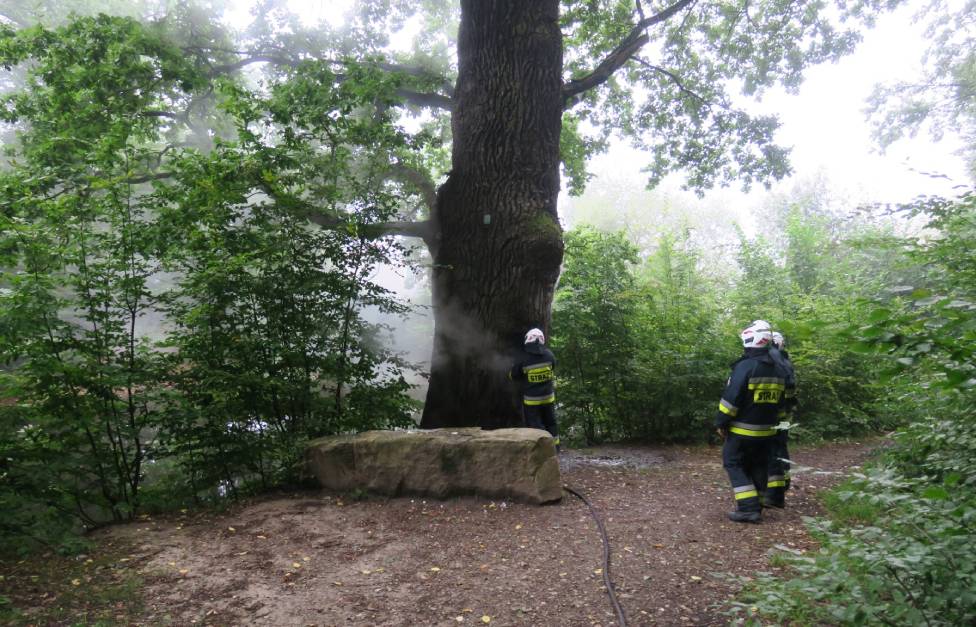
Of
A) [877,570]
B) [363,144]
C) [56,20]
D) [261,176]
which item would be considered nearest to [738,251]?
[363,144]

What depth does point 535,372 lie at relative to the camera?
7.27 metres

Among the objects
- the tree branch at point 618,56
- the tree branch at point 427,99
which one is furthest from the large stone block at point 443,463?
the tree branch at point 427,99

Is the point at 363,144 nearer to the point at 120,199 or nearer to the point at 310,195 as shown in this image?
the point at 310,195

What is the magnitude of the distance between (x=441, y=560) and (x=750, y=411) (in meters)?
3.01

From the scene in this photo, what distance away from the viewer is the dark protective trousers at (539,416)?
748 centimetres

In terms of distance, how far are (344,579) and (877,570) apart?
3.15 m

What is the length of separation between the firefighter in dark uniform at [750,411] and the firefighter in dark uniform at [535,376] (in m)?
Result: 2.48

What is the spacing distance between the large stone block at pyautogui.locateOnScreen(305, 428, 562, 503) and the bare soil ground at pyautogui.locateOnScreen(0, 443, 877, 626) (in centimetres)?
15

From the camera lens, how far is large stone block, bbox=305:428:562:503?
545 cm

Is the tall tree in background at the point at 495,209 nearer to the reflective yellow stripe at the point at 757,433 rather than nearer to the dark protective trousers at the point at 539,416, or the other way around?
the dark protective trousers at the point at 539,416

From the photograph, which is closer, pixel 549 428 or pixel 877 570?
pixel 877 570

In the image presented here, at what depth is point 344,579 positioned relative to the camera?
3.97 metres

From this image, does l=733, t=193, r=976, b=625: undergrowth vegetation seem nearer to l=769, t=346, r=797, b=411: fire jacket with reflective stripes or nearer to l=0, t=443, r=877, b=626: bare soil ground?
l=0, t=443, r=877, b=626: bare soil ground

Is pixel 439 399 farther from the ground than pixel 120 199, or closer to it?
closer to it
